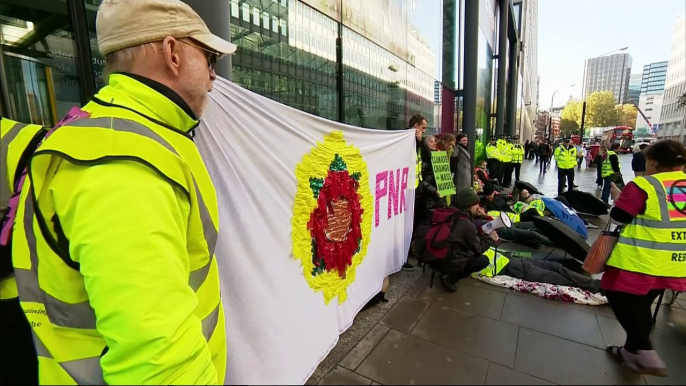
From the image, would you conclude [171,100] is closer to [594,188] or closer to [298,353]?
[298,353]

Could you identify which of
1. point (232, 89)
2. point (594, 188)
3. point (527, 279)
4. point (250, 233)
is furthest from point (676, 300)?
point (594, 188)

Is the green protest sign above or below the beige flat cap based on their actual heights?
below

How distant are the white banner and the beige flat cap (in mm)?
643

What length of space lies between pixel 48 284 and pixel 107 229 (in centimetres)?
36

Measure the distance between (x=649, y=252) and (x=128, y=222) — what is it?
→ 3355 mm

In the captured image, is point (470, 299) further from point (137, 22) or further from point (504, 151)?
point (504, 151)

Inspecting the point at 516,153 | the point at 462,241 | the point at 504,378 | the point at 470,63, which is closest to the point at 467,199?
the point at 462,241

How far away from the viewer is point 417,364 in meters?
2.06

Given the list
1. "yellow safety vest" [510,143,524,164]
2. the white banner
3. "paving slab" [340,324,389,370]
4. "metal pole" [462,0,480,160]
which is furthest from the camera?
"yellow safety vest" [510,143,524,164]

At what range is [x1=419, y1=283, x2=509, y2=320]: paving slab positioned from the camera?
3.47 metres

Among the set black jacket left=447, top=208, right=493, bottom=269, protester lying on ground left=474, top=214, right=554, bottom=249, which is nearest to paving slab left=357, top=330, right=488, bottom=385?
black jacket left=447, top=208, right=493, bottom=269

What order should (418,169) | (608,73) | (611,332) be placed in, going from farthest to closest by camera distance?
(608,73) < (418,169) < (611,332)

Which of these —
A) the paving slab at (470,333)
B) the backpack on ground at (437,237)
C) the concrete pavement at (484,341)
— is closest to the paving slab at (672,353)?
the concrete pavement at (484,341)

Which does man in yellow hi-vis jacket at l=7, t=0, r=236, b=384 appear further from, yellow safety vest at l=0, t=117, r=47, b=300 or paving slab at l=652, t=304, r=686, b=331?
paving slab at l=652, t=304, r=686, b=331
